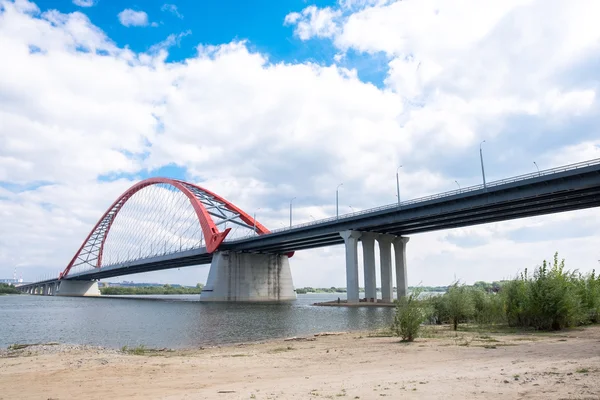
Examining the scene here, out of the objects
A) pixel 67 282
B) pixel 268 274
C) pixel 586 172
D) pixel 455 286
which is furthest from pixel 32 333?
pixel 67 282

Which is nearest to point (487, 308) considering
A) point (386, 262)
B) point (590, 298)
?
point (590, 298)

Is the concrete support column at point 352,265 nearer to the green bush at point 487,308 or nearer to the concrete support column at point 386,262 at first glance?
the concrete support column at point 386,262

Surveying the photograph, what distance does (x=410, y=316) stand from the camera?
744 inches

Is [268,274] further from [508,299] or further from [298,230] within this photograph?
[508,299]

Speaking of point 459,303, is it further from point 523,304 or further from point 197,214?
point 197,214

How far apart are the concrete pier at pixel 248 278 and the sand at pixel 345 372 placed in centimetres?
7773

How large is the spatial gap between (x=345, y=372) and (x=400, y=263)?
Result: 73.7 meters

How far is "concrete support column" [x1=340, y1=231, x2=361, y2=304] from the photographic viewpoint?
239 feet

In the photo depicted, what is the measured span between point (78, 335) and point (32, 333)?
4.49m

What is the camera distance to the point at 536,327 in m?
21.6

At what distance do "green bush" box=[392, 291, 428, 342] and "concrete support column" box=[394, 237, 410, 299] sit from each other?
→ 65.4 m

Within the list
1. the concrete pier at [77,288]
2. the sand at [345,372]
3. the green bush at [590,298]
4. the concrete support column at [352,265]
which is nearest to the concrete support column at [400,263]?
the concrete support column at [352,265]

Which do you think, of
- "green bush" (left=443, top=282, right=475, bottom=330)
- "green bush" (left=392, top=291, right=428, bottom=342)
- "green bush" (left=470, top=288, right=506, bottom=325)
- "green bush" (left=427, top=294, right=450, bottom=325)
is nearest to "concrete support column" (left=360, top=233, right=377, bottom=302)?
"green bush" (left=427, top=294, right=450, bottom=325)

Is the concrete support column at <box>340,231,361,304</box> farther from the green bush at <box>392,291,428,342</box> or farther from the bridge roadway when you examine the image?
the green bush at <box>392,291,428,342</box>
